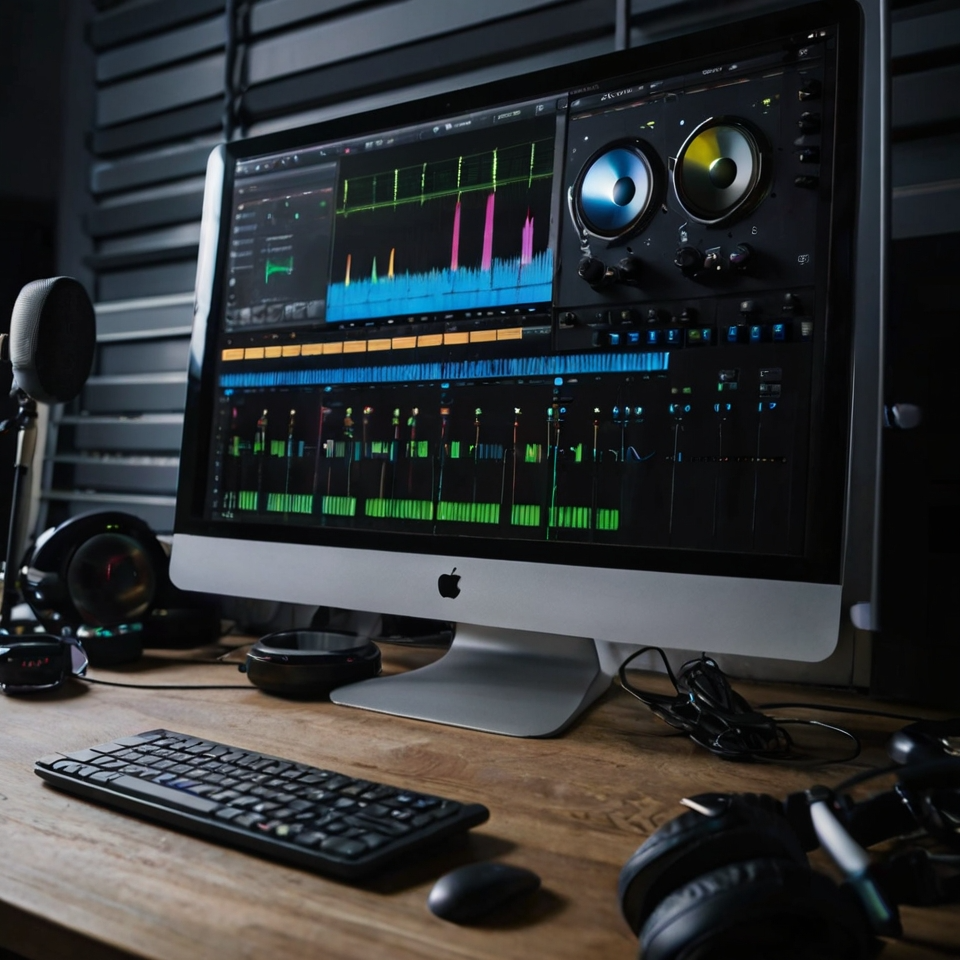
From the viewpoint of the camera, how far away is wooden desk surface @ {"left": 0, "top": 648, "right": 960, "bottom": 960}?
0.44 meters

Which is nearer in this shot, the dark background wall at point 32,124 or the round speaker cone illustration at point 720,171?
the round speaker cone illustration at point 720,171

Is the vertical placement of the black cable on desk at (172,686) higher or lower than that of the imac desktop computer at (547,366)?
lower

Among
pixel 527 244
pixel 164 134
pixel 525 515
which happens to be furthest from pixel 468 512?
pixel 164 134

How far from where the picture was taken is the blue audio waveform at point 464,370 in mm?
842

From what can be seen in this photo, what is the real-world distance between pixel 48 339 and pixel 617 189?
80cm

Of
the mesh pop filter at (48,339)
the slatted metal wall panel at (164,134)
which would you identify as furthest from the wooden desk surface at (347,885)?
the slatted metal wall panel at (164,134)

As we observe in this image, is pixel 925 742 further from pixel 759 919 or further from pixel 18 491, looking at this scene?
pixel 18 491

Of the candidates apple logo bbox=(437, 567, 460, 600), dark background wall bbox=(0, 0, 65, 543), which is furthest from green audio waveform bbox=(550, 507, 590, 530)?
dark background wall bbox=(0, 0, 65, 543)

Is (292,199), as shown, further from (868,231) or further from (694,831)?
(694,831)

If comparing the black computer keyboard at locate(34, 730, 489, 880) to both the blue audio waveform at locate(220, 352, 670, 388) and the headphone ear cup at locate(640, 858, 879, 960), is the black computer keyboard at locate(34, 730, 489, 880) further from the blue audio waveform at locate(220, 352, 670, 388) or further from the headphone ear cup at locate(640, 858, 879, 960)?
the blue audio waveform at locate(220, 352, 670, 388)

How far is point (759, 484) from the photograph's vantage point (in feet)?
2.53

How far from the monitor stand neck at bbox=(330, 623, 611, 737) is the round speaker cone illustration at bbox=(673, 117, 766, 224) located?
18.4 inches

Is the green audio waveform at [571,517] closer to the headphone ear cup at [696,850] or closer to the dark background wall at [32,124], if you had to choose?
the headphone ear cup at [696,850]

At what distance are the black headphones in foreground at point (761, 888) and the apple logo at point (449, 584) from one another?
46 centimetres
